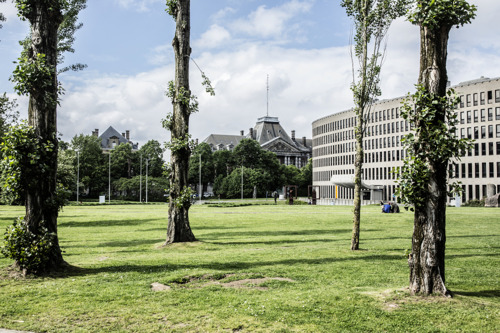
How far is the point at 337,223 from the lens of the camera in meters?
28.7

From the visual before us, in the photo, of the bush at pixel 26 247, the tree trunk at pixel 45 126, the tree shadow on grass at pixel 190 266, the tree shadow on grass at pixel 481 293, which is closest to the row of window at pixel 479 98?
the tree shadow on grass at pixel 190 266

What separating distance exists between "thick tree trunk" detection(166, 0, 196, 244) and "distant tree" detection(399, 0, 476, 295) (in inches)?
380

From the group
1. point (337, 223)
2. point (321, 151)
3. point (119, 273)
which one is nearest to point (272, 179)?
point (321, 151)

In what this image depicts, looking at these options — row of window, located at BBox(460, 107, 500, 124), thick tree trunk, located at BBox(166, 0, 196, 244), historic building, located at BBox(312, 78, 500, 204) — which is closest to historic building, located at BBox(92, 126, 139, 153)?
historic building, located at BBox(312, 78, 500, 204)

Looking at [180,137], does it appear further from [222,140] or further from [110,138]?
[222,140]

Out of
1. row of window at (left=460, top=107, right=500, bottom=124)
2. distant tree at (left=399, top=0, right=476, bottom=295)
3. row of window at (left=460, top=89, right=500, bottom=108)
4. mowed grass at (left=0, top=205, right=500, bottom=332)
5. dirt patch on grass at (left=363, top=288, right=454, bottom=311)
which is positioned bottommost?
mowed grass at (left=0, top=205, right=500, bottom=332)

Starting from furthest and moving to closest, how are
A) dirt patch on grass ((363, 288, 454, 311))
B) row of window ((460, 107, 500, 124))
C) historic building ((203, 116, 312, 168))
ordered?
1. historic building ((203, 116, 312, 168))
2. row of window ((460, 107, 500, 124))
3. dirt patch on grass ((363, 288, 454, 311))

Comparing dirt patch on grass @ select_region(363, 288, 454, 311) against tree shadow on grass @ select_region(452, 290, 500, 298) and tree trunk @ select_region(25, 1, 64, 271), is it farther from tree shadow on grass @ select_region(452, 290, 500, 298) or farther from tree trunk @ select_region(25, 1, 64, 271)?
tree trunk @ select_region(25, 1, 64, 271)

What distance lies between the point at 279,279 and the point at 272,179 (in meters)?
109

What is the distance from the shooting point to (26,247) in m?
10.6

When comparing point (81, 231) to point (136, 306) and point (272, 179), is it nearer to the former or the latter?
point (136, 306)

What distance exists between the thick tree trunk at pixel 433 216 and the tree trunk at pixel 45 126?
27.6 ft

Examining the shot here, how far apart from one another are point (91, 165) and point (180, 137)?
314 feet

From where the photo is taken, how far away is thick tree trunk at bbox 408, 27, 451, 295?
840cm
